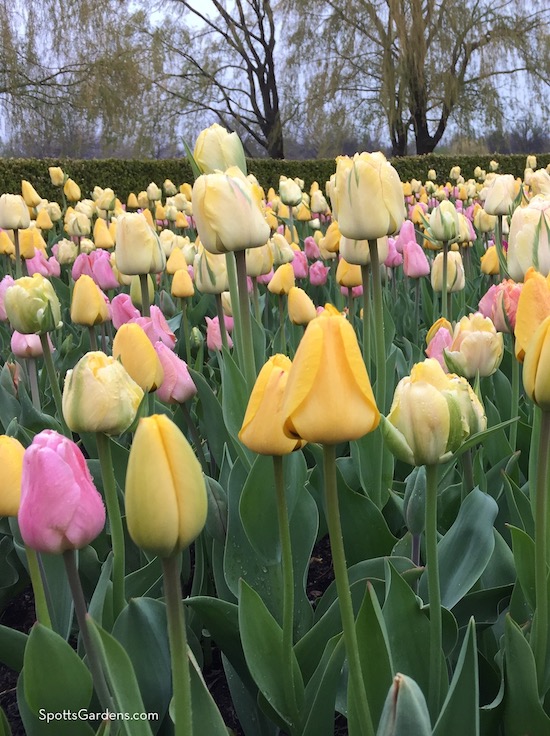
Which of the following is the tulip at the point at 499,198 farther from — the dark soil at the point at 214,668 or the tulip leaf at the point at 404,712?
the tulip leaf at the point at 404,712

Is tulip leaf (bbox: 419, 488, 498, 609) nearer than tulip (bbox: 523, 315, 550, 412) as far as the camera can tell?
No

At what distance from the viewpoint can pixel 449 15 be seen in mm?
19562

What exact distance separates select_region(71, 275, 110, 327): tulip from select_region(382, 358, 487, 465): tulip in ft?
3.46

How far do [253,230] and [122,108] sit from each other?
869 inches

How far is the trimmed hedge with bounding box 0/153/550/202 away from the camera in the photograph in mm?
8508

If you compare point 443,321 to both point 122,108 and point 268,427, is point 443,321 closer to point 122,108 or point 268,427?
point 268,427

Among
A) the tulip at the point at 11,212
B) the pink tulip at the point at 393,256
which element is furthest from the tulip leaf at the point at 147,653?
the pink tulip at the point at 393,256

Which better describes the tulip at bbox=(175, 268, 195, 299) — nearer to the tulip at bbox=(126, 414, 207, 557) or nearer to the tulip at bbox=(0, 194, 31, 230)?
the tulip at bbox=(0, 194, 31, 230)

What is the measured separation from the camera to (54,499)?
2.34 feet

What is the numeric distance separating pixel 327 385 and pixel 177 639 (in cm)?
24

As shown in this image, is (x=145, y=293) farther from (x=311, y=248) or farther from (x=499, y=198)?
(x=311, y=248)

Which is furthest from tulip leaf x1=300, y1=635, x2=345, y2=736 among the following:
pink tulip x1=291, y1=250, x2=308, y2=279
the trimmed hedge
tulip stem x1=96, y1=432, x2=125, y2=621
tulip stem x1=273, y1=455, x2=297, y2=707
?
the trimmed hedge

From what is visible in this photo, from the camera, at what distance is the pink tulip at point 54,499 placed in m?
0.70

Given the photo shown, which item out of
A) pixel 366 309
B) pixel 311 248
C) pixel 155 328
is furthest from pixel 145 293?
pixel 311 248
